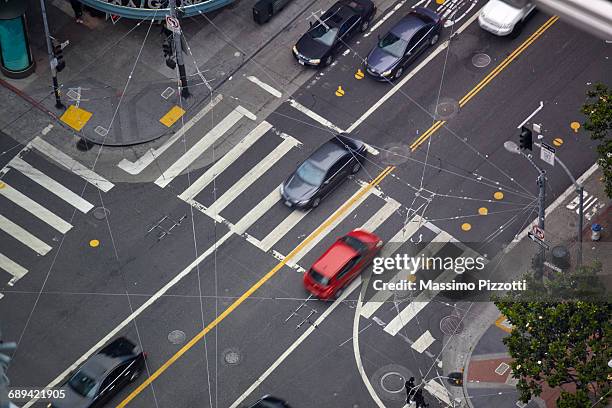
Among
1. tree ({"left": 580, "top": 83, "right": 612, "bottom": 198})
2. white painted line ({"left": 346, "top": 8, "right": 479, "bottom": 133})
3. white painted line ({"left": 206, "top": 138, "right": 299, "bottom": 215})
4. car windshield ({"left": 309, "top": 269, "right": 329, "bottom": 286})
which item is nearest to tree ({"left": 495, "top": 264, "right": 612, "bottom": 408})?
tree ({"left": 580, "top": 83, "right": 612, "bottom": 198})

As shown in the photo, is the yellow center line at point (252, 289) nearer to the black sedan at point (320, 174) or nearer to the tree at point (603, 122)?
the black sedan at point (320, 174)

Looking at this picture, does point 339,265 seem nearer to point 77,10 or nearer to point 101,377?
point 101,377

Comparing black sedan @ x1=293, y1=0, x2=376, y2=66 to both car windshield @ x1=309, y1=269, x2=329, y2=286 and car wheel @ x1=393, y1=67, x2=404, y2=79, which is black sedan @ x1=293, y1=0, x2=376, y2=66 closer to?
car wheel @ x1=393, y1=67, x2=404, y2=79

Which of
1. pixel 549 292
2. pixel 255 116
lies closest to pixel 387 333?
pixel 549 292

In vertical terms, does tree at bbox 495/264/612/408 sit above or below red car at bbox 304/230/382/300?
above

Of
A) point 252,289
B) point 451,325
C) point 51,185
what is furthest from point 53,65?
point 451,325

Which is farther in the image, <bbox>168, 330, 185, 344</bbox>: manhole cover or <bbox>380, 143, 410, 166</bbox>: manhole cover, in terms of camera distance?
<bbox>380, 143, 410, 166</bbox>: manhole cover

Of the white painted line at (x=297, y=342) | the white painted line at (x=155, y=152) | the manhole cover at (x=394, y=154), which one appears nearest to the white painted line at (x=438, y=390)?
the white painted line at (x=297, y=342)
